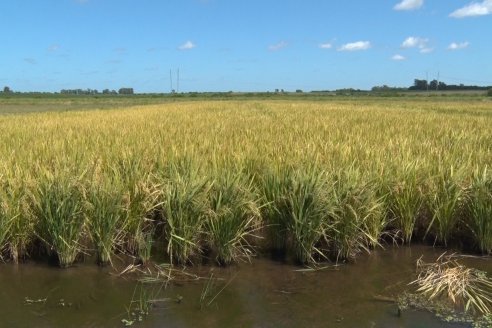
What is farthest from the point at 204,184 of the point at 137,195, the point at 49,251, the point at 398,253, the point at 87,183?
the point at 398,253

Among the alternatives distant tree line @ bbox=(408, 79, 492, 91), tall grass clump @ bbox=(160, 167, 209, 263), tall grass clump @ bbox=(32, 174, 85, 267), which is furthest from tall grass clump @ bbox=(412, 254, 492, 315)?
distant tree line @ bbox=(408, 79, 492, 91)

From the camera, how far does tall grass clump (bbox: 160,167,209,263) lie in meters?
3.78

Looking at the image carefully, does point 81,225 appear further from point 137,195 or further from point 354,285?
point 354,285

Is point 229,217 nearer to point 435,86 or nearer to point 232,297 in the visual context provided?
point 232,297

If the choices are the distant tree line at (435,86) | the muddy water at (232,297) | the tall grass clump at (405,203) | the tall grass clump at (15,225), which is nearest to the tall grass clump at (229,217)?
the muddy water at (232,297)

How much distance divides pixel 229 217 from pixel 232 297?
0.72m

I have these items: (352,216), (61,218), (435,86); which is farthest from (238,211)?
(435,86)

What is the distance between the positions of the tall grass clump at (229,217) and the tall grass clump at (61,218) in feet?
3.38

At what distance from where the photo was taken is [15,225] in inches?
150

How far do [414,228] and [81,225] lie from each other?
10.0 ft

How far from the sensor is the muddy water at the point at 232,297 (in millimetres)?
2891

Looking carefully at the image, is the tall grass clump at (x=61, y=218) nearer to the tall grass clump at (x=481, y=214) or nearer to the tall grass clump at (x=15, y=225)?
the tall grass clump at (x=15, y=225)

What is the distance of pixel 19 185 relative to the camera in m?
4.14

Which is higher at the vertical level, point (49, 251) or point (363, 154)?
point (363, 154)
